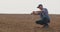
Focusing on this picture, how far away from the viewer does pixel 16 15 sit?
23.9 ft

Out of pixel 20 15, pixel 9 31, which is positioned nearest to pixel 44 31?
pixel 9 31

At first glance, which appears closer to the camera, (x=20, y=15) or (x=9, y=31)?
(x=9, y=31)

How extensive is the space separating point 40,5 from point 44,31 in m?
0.52

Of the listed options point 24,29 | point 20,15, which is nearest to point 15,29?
point 24,29

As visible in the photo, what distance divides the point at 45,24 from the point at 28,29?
40cm

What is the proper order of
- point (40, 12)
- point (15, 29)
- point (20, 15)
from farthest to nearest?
point (20, 15)
point (15, 29)
point (40, 12)

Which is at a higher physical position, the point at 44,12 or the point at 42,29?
the point at 44,12

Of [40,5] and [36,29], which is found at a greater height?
[40,5]

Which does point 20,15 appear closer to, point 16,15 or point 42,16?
point 16,15

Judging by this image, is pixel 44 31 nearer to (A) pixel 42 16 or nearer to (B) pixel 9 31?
(A) pixel 42 16

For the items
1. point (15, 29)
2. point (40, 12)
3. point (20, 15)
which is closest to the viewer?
point (40, 12)

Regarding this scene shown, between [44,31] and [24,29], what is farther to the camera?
[24,29]

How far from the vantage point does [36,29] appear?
4.27 meters

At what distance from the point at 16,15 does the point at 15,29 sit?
293 centimetres
